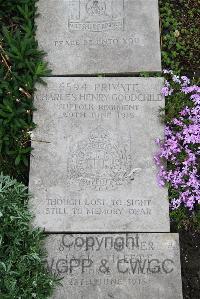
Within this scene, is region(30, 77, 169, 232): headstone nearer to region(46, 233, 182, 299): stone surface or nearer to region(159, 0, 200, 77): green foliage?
region(46, 233, 182, 299): stone surface

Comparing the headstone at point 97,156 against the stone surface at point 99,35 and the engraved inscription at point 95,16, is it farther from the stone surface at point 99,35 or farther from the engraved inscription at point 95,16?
the engraved inscription at point 95,16

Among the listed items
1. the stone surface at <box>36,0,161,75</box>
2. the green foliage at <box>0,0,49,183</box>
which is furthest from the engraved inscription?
the green foliage at <box>0,0,49,183</box>

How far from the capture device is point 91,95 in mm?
4707

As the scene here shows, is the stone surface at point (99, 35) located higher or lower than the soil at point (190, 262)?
higher

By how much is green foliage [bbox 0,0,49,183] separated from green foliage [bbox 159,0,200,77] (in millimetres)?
1219

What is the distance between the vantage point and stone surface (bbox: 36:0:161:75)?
4805 mm

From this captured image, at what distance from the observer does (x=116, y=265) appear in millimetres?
4273

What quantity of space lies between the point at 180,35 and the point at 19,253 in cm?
262

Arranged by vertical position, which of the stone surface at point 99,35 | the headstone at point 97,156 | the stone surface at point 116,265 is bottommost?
the stone surface at point 116,265

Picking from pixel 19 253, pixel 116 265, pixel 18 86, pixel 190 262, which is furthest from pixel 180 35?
pixel 19 253

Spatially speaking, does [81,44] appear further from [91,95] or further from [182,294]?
[182,294]

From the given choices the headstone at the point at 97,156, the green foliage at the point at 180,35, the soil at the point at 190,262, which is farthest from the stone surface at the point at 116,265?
the green foliage at the point at 180,35

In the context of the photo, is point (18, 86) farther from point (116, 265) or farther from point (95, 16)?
point (116, 265)

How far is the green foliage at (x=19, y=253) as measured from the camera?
4062 mm
